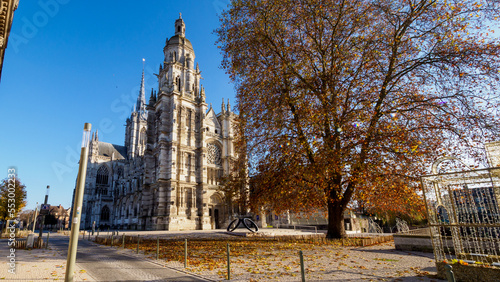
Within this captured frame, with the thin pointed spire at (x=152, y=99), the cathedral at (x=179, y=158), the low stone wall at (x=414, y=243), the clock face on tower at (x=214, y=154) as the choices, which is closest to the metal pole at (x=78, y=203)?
the low stone wall at (x=414, y=243)

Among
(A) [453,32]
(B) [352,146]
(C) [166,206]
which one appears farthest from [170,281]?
(C) [166,206]

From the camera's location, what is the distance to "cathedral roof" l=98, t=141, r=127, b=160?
66688 millimetres

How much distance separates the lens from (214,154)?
136 feet

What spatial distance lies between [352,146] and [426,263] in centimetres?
471

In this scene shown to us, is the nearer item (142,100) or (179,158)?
(179,158)

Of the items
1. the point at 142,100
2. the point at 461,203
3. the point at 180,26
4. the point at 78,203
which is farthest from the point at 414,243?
the point at 142,100

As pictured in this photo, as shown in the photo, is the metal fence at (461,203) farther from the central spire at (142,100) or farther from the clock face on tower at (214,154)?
the central spire at (142,100)

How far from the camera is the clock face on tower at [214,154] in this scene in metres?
40.8

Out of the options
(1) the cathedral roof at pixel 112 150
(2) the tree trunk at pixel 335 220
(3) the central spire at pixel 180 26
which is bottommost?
(2) the tree trunk at pixel 335 220

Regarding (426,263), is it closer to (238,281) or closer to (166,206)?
(238,281)

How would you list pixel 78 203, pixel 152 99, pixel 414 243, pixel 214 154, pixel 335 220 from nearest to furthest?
pixel 78 203, pixel 414 243, pixel 335 220, pixel 214 154, pixel 152 99

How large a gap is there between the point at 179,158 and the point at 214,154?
24.3 ft

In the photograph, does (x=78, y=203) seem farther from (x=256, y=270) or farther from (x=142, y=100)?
(x=142, y=100)

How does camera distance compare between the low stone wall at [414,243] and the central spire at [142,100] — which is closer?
the low stone wall at [414,243]
